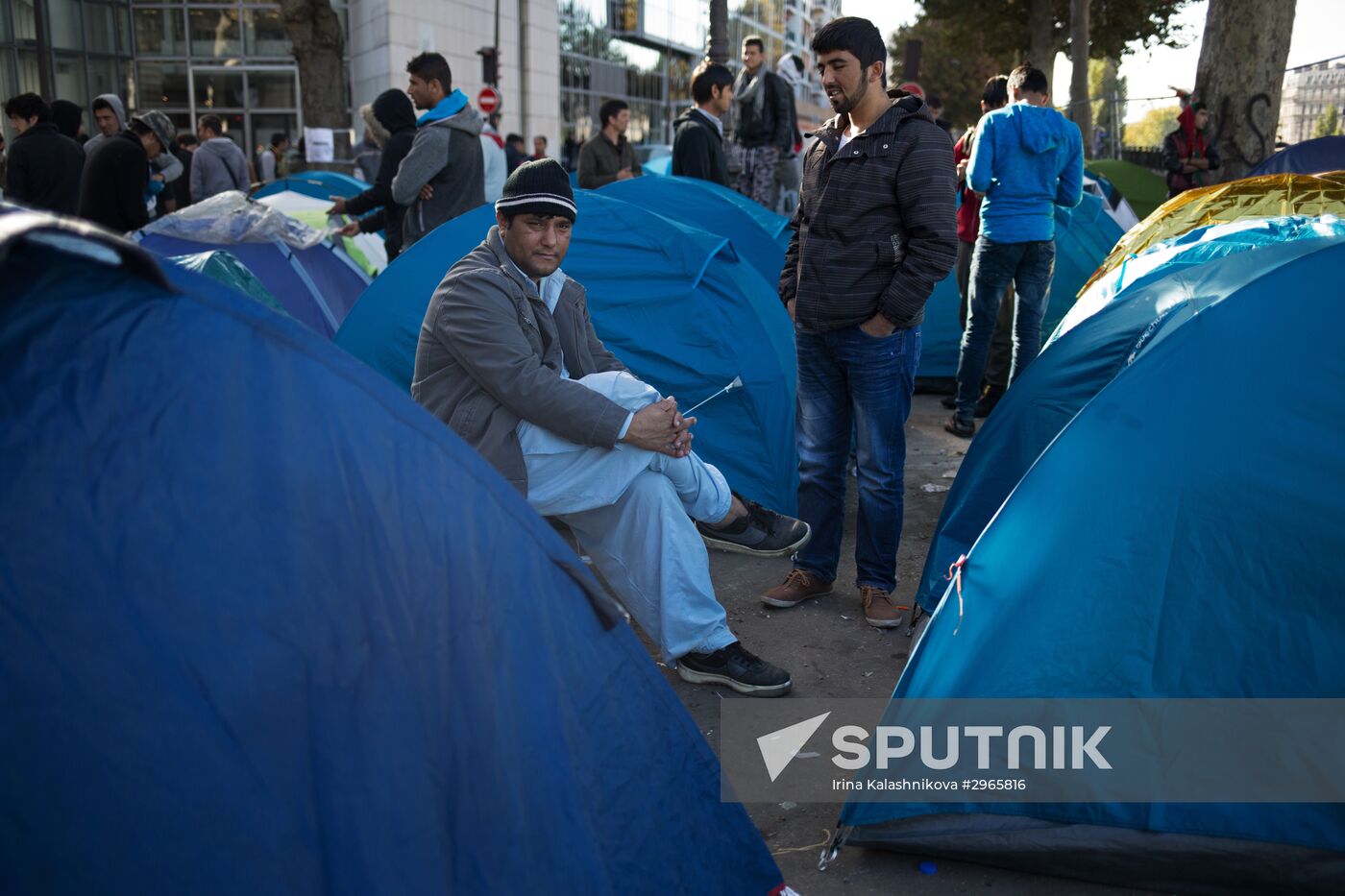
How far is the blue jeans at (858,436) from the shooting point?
12.1ft

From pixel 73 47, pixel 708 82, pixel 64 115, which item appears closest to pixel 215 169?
pixel 64 115

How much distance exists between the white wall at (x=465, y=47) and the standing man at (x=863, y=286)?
72.3 feet

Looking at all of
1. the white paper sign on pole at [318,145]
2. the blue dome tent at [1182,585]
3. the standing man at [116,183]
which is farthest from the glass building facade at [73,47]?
the blue dome tent at [1182,585]

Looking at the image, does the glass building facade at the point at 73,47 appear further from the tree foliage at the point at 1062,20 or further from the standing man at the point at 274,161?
the tree foliage at the point at 1062,20

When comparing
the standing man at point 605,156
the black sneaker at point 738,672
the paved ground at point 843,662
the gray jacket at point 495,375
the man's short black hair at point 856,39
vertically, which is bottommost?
the paved ground at point 843,662

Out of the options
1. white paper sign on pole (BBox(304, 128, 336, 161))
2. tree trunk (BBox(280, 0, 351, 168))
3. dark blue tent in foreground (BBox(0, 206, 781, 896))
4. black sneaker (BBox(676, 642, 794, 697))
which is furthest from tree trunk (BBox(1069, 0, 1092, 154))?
dark blue tent in foreground (BBox(0, 206, 781, 896))

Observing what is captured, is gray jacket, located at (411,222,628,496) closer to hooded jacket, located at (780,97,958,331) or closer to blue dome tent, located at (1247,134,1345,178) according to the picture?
hooded jacket, located at (780,97,958,331)

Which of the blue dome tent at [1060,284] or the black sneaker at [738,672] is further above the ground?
the blue dome tent at [1060,284]

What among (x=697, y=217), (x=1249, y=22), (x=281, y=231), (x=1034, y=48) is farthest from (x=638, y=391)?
(x=1034, y=48)

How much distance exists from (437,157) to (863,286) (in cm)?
291

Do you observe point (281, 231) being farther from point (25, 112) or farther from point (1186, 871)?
point (1186, 871)

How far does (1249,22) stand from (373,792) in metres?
9.24

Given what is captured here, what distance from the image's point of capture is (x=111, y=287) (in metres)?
1.71

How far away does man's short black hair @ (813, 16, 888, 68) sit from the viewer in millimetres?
3520
